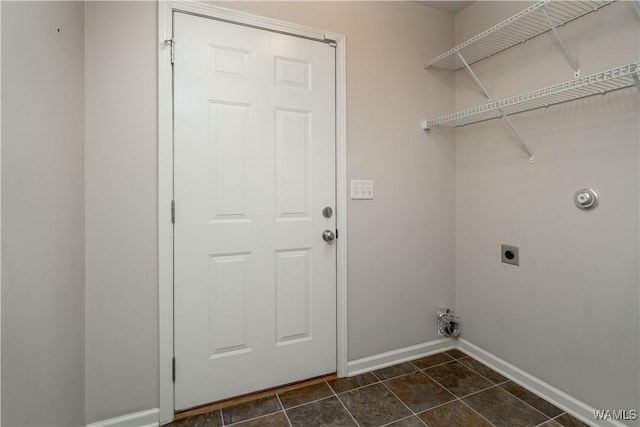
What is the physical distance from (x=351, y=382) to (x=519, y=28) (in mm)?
2240

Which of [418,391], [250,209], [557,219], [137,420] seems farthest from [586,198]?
[137,420]

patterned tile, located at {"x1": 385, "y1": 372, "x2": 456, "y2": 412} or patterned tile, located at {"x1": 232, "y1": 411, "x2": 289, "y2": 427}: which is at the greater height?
patterned tile, located at {"x1": 385, "y1": 372, "x2": 456, "y2": 412}

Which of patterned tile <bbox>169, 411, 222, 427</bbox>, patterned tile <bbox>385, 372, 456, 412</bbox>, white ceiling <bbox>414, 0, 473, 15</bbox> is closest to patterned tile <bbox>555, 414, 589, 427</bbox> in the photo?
patterned tile <bbox>385, 372, 456, 412</bbox>

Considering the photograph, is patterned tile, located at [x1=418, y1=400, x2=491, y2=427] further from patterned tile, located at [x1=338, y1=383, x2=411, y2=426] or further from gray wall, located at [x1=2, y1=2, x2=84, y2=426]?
gray wall, located at [x1=2, y1=2, x2=84, y2=426]

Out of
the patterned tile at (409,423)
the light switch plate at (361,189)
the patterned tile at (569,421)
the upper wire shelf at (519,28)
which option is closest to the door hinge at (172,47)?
the light switch plate at (361,189)

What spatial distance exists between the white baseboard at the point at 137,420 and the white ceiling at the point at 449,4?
2.86 meters

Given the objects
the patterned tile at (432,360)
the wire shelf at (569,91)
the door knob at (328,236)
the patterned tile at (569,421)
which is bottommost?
the patterned tile at (432,360)

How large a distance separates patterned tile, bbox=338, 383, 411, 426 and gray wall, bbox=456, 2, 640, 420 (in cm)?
80

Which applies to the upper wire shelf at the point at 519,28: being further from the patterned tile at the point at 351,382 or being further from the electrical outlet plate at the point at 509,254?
the patterned tile at the point at 351,382

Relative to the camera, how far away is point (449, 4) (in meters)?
2.01

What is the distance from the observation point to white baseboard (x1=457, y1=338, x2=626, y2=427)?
1.43 meters

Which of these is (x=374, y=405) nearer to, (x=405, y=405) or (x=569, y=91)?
(x=405, y=405)

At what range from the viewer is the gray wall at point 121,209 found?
133 cm

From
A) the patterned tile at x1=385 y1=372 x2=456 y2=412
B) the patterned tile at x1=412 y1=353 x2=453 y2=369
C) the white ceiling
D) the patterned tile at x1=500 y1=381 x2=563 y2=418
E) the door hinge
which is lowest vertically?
the patterned tile at x1=385 y1=372 x2=456 y2=412
